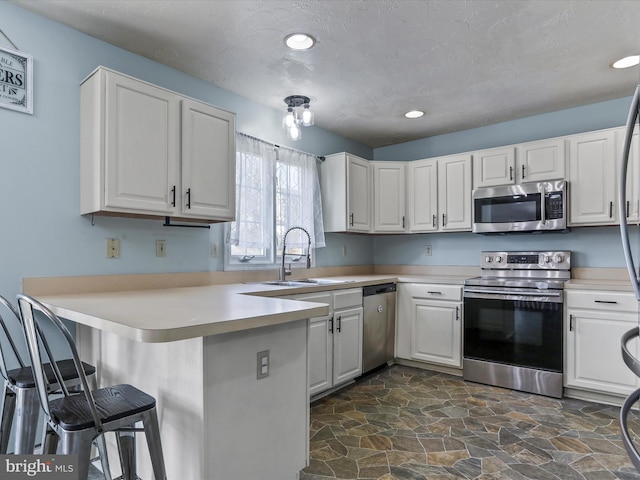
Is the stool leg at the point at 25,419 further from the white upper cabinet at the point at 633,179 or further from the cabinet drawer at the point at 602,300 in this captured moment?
the white upper cabinet at the point at 633,179

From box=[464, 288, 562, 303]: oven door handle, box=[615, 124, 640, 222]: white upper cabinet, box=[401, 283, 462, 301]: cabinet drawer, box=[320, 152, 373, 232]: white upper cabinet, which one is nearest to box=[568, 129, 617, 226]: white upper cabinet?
box=[615, 124, 640, 222]: white upper cabinet

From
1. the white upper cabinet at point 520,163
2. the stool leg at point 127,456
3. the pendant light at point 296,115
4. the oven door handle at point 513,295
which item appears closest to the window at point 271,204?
the pendant light at point 296,115

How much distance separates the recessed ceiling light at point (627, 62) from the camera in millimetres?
2609

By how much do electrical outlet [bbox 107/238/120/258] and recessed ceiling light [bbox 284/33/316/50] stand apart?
1.60 metres

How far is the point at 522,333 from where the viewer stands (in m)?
3.16

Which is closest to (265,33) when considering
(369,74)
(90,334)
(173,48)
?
(173,48)

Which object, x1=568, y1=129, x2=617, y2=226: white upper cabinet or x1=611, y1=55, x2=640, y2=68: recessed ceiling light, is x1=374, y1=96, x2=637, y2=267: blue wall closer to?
x1=568, y1=129, x2=617, y2=226: white upper cabinet

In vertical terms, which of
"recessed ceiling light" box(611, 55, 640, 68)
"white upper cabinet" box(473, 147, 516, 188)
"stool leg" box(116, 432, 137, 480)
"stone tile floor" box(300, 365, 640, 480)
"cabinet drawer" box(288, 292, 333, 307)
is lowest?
"stone tile floor" box(300, 365, 640, 480)

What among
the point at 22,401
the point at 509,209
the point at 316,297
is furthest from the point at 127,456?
the point at 509,209

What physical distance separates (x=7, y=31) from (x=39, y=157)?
2.13 feet

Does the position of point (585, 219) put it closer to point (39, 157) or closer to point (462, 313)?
point (462, 313)

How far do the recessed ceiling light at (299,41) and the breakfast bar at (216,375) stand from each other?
1.56 metres

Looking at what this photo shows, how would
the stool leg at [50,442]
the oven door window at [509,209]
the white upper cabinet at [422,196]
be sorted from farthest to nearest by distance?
the white upper cabinet at [422,196]
the oven door window at [509,209]
the stool leg at [50,442]

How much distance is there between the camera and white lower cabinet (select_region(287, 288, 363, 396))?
2863 millimetres
